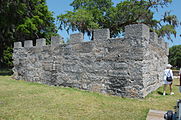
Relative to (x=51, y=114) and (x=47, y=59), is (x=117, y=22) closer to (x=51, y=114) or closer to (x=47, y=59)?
(x=47, y=59)

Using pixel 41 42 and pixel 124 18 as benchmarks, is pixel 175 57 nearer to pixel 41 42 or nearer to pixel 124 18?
pixel 124 18

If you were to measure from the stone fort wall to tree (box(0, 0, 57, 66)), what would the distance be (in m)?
5.80

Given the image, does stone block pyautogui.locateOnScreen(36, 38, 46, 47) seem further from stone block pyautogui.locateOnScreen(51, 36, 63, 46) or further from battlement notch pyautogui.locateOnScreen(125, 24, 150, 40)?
battlement notch pyautogui.locateOnScreen(125, 24, 150, 40)

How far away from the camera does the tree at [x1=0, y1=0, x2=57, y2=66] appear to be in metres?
12.9

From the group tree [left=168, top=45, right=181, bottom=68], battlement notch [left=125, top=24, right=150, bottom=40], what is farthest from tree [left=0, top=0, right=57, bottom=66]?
tree [left=168, top=45, right=181, bottom=68]

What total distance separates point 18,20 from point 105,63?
10989 millimetres

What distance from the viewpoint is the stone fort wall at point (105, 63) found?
5.29 metres

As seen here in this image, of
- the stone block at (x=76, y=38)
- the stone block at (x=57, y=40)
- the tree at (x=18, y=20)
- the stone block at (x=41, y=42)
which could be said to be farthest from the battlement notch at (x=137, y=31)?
the tree at (x=18, y=20)

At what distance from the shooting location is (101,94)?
5918 millimetres

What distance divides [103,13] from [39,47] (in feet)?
53.7

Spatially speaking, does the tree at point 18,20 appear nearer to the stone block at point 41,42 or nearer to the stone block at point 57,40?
the stone block at point 41,42

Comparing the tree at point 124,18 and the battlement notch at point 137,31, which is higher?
the tree at point 124,18

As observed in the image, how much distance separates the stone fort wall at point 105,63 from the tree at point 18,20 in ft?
19.0

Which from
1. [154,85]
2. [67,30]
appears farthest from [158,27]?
[154,85]
